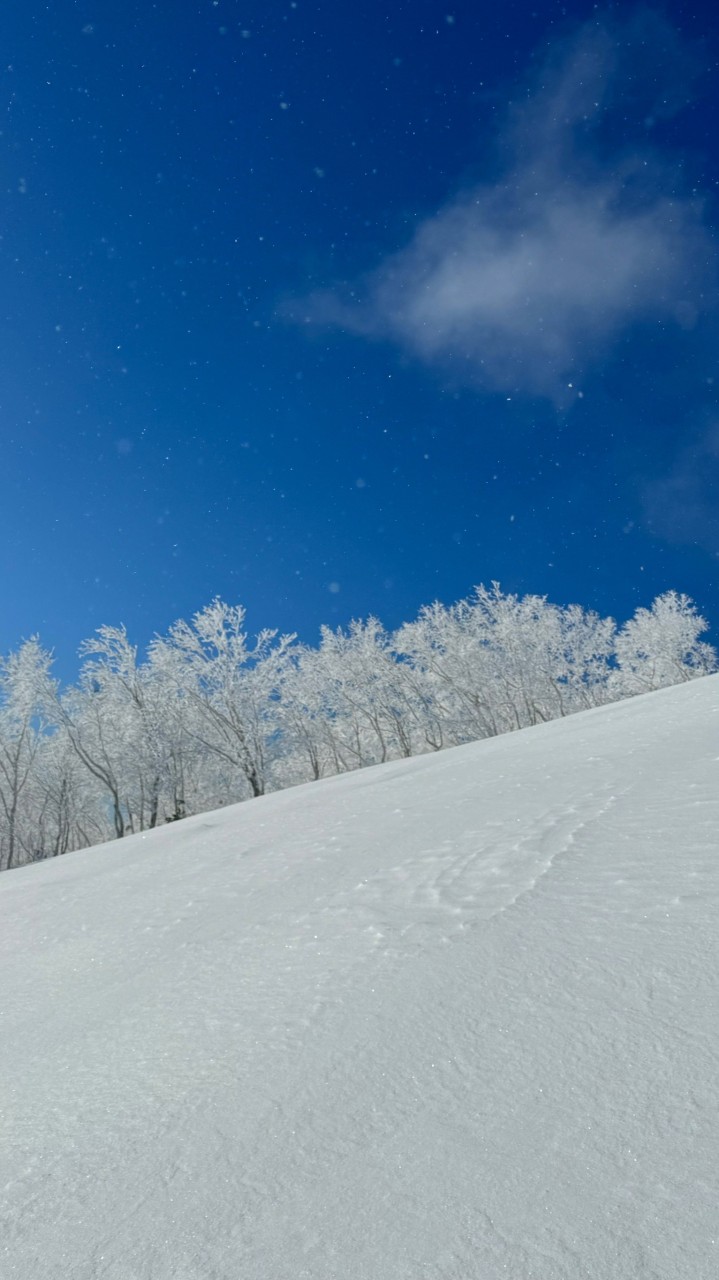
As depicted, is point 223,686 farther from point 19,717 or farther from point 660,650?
point 660,650

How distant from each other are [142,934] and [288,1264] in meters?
1.68

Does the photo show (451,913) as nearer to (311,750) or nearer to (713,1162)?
(713,1162)

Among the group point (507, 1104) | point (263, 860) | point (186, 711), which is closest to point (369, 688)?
point (186, 711)

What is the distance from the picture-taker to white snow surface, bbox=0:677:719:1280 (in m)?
0.78

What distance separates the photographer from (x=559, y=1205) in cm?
78

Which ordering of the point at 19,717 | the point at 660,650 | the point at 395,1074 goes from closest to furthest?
the point at 395,1074 → the point at 19,717 → the point at 660,650

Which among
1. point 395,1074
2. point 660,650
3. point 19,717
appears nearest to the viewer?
point 395,1074

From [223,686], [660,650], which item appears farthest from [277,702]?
[660,650]

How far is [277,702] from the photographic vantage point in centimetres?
2822

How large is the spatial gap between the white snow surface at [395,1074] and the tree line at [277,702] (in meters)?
22.7

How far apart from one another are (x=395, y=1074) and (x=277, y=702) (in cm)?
2744

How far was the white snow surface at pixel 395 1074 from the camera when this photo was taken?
30.7 inches

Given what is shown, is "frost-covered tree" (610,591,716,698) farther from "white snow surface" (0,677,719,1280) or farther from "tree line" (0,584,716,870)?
"white snow surface" (0,677,719,1280)

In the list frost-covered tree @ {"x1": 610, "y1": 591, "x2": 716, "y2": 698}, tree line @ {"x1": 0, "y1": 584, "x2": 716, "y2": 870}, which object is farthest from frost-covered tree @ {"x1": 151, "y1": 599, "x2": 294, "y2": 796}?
frost-covered tree @ {"x1": 610, "y1": 591, "x2": 716, "y2": 698}
